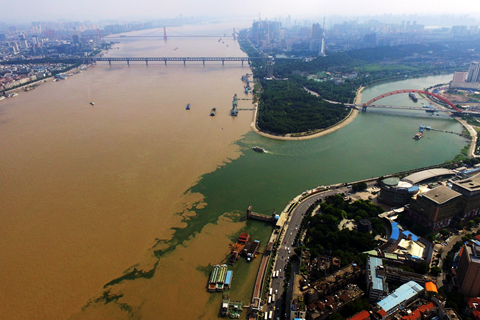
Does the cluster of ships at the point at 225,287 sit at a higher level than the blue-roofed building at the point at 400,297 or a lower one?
lower

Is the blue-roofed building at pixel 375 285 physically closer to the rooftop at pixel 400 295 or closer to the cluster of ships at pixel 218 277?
the rooftop at pixel 400 295

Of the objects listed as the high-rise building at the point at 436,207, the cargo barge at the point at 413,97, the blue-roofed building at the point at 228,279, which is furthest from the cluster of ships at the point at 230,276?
the cargo barge at the point at 413,97

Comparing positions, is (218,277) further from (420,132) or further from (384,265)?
(420,132)

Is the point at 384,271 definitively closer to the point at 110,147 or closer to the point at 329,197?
the point at 329,197

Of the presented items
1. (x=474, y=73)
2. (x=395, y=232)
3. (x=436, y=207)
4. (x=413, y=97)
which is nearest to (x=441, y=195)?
(x=436, y=207)

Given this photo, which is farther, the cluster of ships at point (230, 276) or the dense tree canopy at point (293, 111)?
the dense tree canopy at point (293, 111)

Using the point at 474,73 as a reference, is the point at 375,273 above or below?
below

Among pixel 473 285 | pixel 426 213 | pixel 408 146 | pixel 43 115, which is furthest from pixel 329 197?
pixel 43 115
